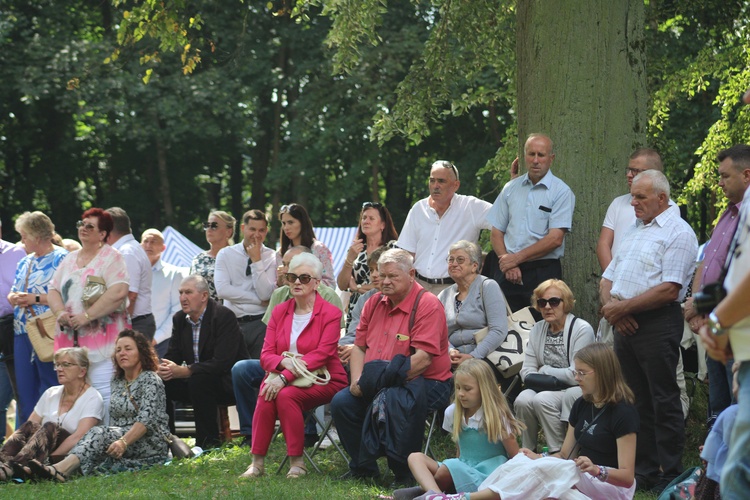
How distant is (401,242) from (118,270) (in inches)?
96.7

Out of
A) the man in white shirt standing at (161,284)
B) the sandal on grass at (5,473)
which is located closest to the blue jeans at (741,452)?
the sandal on grass at (5,473)

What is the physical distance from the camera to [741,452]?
3.14m

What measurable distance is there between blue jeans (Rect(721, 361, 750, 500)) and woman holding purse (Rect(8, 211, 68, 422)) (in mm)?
7597

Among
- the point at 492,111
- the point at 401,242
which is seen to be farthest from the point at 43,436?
the point at 492,111

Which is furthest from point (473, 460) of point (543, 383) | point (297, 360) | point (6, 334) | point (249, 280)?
point (6, 334)

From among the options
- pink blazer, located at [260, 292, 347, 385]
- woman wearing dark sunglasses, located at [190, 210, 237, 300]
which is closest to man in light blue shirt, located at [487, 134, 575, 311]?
Result: pink blazer, located at [260, 292, 347, 385]

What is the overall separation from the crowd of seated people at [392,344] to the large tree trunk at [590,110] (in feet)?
1.28

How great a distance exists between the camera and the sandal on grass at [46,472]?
7879mm

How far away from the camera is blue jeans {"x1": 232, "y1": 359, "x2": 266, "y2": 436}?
8.80 m

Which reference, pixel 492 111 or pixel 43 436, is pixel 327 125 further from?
pixel 43 436

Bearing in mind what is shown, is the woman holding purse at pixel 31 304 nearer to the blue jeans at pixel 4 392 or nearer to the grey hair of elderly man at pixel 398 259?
the blue jeans at pixel 4 392

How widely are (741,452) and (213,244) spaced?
7.83 meters

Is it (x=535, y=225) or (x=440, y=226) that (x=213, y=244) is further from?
(x=535, y=225)

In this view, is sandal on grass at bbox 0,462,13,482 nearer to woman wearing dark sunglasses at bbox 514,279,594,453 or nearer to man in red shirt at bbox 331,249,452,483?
man in red shirt at bbox 331,249,452,483
